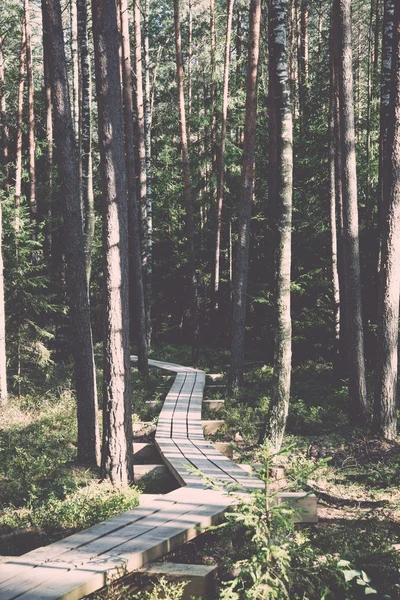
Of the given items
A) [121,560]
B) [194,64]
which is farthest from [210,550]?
[194,64]

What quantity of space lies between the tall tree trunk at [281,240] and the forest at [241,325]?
34mm

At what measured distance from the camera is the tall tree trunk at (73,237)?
7.48m

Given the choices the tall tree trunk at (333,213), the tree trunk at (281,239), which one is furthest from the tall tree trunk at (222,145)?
the tree trunk at (281,239)

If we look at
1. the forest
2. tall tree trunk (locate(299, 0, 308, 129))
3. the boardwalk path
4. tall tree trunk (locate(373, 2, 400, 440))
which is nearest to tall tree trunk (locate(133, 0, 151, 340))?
the forest

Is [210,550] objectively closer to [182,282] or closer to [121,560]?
[121,560]

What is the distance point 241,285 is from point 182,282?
12.4 metres

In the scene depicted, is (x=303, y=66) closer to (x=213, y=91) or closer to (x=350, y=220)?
(x=213, y=91)

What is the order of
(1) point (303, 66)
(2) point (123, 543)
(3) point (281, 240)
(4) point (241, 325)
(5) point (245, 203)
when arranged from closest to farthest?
(2) point (123, 543)
(3) point (281, 240)
(5) point (245, 203)
(4) point (241, 325)
(1) point (303, 66)

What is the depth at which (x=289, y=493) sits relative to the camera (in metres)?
6.12

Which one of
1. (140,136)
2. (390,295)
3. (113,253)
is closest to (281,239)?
(390,295)

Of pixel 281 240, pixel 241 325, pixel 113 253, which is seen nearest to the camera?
pixel 113 253

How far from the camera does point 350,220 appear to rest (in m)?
10.4

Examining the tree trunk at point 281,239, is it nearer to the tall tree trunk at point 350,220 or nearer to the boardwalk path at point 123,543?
the boardwalk path at point 123,543

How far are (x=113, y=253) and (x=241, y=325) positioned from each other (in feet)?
21.5
